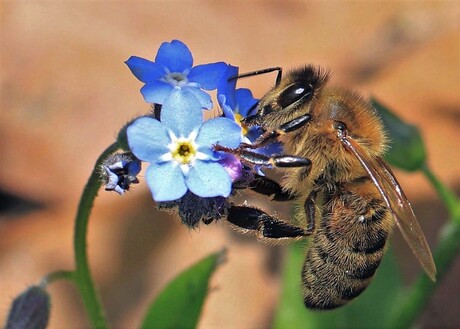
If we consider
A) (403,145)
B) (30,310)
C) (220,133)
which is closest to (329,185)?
(220,133)

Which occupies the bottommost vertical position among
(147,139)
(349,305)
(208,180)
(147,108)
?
(349,305)

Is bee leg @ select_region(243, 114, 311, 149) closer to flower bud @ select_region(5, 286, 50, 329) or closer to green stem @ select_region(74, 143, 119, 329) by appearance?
green stem @ select_region(74, 143, 119, 329)

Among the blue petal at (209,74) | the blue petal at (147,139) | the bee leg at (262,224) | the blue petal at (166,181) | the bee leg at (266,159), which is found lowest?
the bee leg at (262,224)

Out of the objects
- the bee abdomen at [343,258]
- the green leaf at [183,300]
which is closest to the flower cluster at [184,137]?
the bee abdomen at [343,258]

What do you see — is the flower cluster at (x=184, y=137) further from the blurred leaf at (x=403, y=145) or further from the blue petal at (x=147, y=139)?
the blurred leaf at (x=403, y=145)

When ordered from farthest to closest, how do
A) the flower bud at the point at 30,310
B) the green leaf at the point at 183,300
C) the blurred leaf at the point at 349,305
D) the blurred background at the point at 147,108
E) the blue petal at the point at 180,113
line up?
the blurred background at the point at 147,108, the blurred leaf at the point at 349,305, the green leaf at the point at 183,300, the flower bud at the point at 30,310, the blue petal at the point at 180,113

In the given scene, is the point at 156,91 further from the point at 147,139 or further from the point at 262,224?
the point at 262,224

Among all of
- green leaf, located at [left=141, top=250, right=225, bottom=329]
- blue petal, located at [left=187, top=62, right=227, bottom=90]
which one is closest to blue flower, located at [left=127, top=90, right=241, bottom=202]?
blue petal, located at [left=187, top=62, right=227, bottom=90]

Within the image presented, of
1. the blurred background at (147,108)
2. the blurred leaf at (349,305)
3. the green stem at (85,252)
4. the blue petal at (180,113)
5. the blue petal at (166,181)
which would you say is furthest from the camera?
the blurred background at (147,108)

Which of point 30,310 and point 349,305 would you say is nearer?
point 30,310
